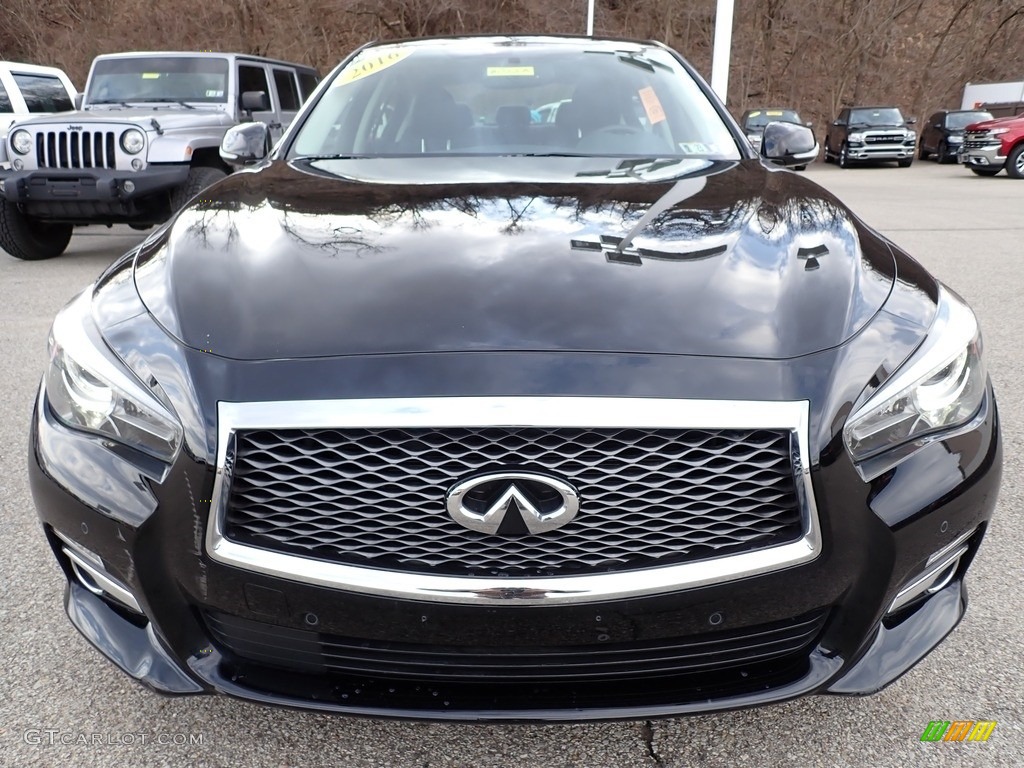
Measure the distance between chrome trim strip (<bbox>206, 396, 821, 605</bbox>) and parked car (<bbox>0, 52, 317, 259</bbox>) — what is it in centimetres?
609

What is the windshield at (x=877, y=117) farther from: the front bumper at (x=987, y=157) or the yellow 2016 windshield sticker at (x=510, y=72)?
the yellow 2016 windshield sticker at (x=510, y=72)

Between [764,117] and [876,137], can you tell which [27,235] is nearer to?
[764,117]

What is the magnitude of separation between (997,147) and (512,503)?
18.5 metres

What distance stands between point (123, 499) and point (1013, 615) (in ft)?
6.84

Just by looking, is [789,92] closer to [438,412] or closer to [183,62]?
[183,62]

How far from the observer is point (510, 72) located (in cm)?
305

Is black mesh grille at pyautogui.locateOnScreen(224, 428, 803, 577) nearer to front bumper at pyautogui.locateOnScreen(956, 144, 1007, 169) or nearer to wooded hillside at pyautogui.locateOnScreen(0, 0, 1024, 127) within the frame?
front bumper at pyautogui.locateOnScreen(956, 144, 1007, 169)

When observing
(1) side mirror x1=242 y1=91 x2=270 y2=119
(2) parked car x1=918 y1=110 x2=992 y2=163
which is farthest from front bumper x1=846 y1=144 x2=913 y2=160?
(1) side mirror x1=242 y1=91 x2=270 y2=119

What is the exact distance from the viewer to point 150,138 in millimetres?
6910

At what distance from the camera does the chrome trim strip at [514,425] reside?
1.38 meters

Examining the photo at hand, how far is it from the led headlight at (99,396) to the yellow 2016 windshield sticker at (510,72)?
1748mm

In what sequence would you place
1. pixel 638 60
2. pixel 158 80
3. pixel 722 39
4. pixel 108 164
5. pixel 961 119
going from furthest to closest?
1. pixel 961 119
2. pixel 722 39
3. pixel 158 80
4. pixel 108 164
5. pixel 638 60

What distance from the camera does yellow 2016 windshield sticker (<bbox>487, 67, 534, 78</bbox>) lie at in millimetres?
3033

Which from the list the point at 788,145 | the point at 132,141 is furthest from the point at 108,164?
the point at 788,145
